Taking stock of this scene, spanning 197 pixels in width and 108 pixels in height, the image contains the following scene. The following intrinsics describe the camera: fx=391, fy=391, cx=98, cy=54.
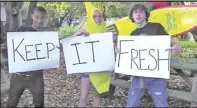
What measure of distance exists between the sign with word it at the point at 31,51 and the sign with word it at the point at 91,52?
20 centimetres

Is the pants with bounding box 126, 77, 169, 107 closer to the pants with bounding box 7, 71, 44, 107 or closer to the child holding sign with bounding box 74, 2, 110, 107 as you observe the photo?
the child holding sign with bounding box 74, 2, 110, 107

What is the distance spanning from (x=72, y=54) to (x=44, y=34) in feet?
1.35

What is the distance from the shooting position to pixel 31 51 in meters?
4.10

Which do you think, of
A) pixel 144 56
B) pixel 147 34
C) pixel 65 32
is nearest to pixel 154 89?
pixel 144 56

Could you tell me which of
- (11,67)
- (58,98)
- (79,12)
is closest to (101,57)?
(11,67)

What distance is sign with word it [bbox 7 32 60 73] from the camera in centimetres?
405

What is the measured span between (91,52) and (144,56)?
61cm

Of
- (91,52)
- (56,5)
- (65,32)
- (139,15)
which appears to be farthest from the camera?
(56,5)

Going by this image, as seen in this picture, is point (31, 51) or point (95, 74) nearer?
point (31, 51)

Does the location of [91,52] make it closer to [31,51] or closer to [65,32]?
[31,51]

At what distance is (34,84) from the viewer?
411cm

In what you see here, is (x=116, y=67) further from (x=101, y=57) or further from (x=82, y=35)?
(x=82, y=35)

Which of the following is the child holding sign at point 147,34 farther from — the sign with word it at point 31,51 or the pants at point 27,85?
the pants at point 27,85

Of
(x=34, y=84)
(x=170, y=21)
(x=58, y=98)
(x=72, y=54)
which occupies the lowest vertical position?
(x=58, y=98)
